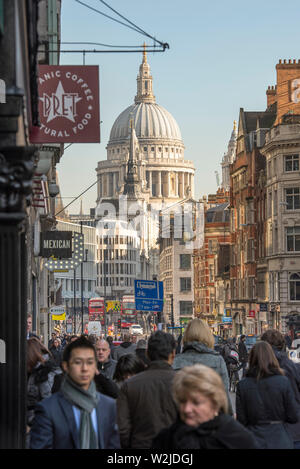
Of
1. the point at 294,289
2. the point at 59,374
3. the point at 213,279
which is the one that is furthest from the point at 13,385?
the point at 213,279

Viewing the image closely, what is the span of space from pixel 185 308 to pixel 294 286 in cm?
7502

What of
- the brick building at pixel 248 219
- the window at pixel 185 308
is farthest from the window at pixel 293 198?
the window at pixel 185 308

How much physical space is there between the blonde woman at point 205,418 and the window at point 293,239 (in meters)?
62.5

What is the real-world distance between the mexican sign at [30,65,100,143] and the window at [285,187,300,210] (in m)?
52.6

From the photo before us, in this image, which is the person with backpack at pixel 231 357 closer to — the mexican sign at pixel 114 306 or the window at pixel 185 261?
the mexican sign at pixel 114 306

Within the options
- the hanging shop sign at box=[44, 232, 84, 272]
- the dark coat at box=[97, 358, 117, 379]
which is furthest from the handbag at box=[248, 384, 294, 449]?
the hanging shop sign at box=[44, 232, 84, 272]

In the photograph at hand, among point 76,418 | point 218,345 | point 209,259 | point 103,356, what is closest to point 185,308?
point 209,259

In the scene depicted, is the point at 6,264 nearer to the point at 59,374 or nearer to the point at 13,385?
the point at 13,385

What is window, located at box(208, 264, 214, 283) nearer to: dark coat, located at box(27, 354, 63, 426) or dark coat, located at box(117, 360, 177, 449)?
dark coat, located at box(27, 354, 63, 426)

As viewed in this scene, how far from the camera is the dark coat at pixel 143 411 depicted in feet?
30.6

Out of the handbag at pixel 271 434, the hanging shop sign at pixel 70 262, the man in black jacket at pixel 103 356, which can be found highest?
the hanging shop sign at pixel 70 262

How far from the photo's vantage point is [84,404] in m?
7.82

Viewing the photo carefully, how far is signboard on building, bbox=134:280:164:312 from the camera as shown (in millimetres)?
35312

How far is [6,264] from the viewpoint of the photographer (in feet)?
28.1
